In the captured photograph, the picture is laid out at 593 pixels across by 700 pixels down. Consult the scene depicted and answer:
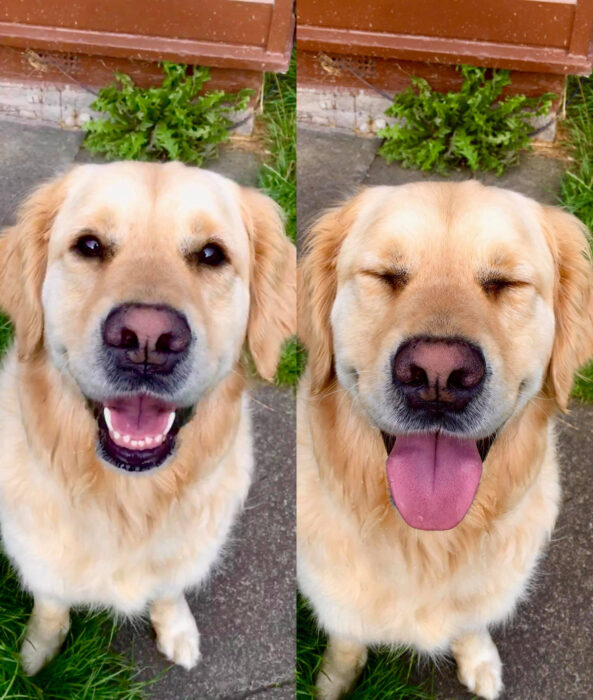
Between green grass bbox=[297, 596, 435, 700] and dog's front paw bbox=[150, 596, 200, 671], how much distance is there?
30 centimetres

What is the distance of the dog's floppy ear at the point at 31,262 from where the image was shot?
143cm

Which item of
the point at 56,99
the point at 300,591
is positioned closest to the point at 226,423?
the point at 300,591

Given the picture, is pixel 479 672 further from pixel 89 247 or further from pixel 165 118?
pixel 165 118

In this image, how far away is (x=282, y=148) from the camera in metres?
1.69

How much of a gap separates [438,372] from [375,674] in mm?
889

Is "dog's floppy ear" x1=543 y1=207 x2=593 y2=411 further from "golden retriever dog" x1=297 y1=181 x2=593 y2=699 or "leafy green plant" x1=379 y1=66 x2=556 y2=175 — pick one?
"leafy green plant" x1=379 y1=66 x2=556 y2=175

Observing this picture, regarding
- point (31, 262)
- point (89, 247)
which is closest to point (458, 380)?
point (89, 247)

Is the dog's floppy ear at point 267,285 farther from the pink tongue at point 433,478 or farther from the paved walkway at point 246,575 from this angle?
the pink tongue at point 433,478

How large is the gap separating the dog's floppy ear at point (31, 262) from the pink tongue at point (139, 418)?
0.24 metres

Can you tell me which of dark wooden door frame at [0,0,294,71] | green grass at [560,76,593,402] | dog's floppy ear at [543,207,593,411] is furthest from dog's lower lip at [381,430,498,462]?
dark wooden door frame at [0,0,294,71]

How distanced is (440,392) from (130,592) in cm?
93

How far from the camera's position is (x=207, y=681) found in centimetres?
185

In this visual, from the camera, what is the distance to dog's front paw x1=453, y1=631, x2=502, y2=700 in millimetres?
1715

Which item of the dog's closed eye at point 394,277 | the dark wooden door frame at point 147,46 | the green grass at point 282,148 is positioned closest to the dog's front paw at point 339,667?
the green grass at point 282,148
